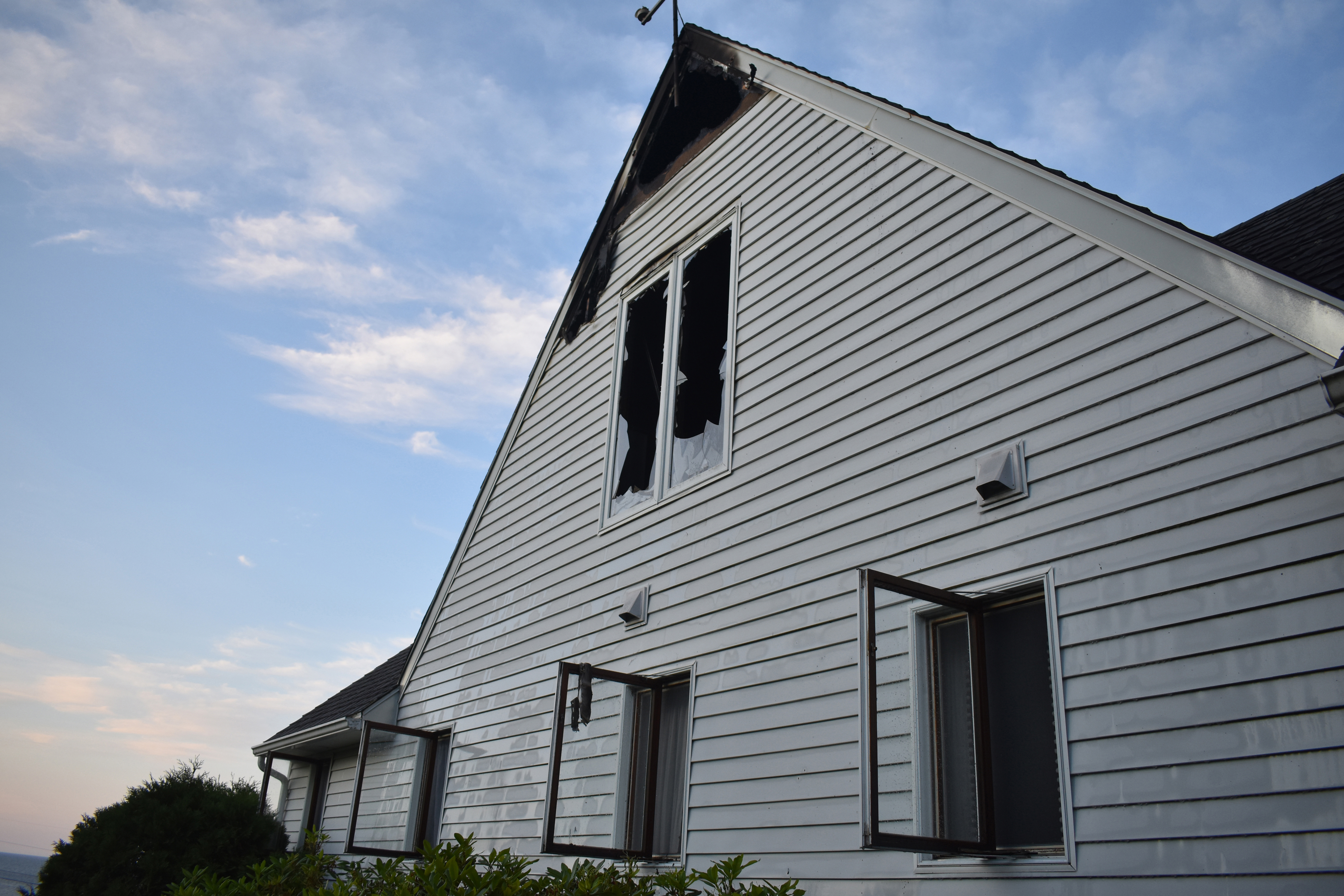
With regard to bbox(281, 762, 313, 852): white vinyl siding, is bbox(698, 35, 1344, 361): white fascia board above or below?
above

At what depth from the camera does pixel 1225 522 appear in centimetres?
381

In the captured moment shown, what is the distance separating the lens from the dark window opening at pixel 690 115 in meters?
8.91

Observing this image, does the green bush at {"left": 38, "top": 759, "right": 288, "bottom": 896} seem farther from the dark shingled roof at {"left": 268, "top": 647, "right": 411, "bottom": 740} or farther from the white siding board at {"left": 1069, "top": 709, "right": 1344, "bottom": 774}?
the white siding board at {"left": 1069, "top": 709, "right": 1344, "bottom": 774}

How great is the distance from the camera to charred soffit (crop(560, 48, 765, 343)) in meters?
8.87

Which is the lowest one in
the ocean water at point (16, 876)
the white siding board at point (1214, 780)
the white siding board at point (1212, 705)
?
the ocean water at point (16, 876)

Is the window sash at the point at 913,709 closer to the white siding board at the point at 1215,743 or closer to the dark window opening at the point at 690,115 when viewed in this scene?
the white siding board at the point at 1215,743

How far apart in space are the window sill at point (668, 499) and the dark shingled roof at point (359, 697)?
14.4 ft

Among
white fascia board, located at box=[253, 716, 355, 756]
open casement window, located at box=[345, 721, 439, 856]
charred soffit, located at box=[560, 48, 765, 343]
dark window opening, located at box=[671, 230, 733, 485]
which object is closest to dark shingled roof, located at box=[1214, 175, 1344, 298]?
dark window opening, located at box=[671, 230, 733, 485]

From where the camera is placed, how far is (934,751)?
4590mm

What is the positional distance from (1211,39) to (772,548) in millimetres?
6226

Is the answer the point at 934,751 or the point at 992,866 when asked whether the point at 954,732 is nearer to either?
the point at 934,751

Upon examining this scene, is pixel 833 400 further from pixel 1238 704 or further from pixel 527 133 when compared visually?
pixel 527 133

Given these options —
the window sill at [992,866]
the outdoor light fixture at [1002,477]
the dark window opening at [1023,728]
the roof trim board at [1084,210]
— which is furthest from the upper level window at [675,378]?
the window sill at [992,866]

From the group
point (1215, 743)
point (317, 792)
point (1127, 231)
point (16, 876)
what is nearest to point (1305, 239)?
point (1127, 231)
